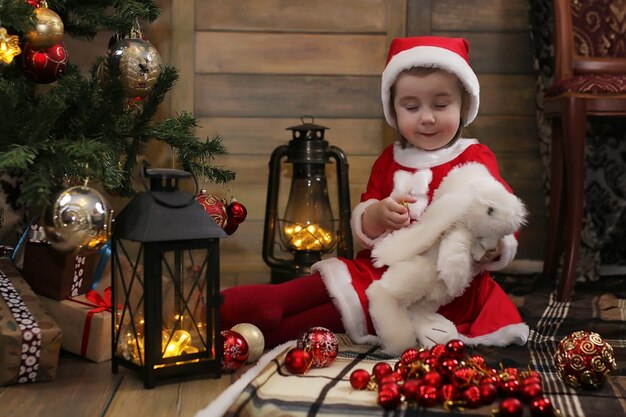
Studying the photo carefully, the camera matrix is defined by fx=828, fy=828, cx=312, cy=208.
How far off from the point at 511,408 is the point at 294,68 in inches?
61.3

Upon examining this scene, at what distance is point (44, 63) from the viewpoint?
5.56 ft

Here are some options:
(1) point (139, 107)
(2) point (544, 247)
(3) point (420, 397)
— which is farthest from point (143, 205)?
(2) point (544, 247)

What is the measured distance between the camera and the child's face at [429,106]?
1680 millimetres

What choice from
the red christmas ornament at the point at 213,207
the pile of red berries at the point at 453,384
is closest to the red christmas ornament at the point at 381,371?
the pile of red berries at the point at 453,384

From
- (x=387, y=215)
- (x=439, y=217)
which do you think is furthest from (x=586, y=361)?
(x=387, y=215)

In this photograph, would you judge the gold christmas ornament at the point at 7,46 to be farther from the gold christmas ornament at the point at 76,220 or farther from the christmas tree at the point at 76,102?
the gold christmas ornament at the point at 76,220

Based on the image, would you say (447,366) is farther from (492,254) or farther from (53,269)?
(53,269)

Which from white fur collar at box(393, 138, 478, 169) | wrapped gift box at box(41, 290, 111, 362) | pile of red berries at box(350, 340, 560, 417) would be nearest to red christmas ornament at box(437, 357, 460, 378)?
pile of red berries at box(350, 340, 560, 417)

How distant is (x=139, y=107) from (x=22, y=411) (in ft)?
3.10

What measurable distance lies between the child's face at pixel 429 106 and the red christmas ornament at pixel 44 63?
707 millimetres

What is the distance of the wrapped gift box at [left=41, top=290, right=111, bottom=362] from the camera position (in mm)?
1580

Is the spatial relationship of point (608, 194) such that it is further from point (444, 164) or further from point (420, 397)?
point (420, 397)

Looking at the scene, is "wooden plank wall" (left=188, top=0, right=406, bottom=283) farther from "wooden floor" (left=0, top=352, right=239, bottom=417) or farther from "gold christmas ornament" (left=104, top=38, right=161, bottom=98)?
"wooden floor" (left=0, top=352, right=239, bottom=417)

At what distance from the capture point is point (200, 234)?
139 centimetres
